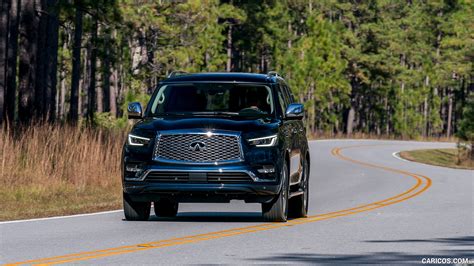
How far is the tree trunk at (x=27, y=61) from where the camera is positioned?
3506 centimetres

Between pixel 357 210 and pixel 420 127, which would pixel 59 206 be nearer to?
pixel 357 210

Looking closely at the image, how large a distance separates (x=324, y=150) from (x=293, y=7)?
4386 centimetres

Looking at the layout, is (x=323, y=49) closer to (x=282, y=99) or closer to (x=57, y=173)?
(x=57, y=173)

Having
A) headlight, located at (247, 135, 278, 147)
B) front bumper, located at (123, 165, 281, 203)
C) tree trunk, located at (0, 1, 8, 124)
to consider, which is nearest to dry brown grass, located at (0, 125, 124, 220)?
front bumper, located at (123, 165, 281, 203)

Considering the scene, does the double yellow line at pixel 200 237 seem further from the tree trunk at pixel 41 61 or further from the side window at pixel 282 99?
the tree trunk at pixel 41 61

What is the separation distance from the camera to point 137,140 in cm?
1617

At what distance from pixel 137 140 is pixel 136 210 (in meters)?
1.18

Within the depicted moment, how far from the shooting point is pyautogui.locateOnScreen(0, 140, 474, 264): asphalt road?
39.1 feet

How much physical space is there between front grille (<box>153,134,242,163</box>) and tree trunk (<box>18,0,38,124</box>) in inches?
761

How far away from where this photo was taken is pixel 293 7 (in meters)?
101

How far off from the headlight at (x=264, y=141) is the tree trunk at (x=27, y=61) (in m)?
19.6

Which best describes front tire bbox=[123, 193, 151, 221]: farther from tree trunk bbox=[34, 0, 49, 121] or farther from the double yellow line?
tree trunk bbox=[34, 0, 49, 121]

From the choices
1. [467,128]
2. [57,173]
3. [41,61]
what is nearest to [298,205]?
[57,173]
